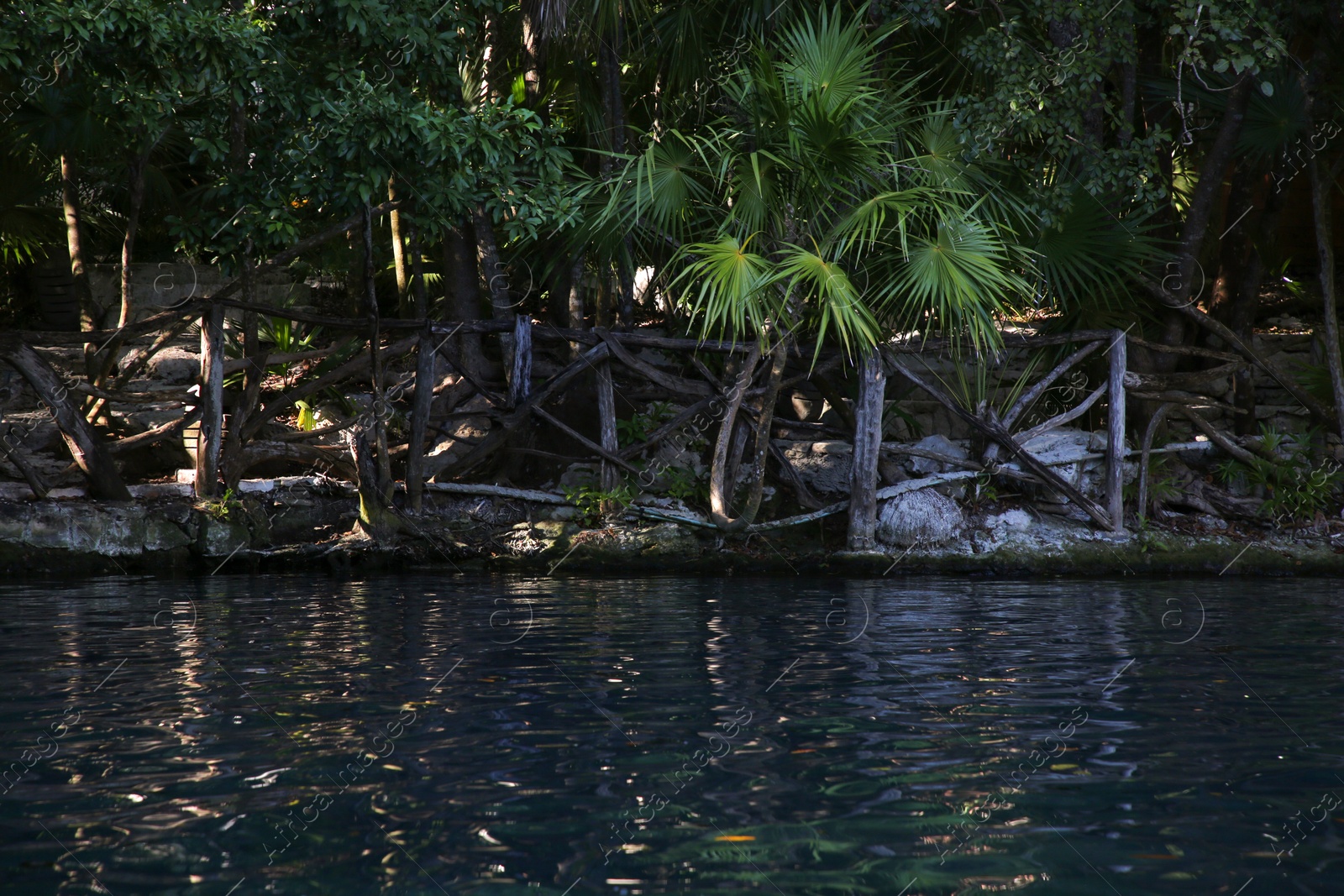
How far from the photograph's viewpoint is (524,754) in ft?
13.5

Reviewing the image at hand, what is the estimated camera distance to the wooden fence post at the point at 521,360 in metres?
11.1

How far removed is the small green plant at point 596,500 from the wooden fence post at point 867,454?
2.04 metres

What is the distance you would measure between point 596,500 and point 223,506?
Answer: 3.26m

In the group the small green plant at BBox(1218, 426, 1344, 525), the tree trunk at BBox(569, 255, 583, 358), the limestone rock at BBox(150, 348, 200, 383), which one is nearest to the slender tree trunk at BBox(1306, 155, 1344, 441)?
the small green plant at BBox(1218, 426, 1344, 525)

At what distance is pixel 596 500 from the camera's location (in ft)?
34.7

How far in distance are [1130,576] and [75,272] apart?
10.8 meters

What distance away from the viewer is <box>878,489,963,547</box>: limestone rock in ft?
33.8

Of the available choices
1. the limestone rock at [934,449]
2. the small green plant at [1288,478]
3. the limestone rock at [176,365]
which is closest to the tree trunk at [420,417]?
the limestone rock at [176,365]

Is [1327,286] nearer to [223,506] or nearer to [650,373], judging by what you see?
[650,373]

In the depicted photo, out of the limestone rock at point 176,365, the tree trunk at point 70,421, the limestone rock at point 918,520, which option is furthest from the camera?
the limestone rock at point 176,365

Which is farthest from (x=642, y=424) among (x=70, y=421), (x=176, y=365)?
(x=176, y=365)

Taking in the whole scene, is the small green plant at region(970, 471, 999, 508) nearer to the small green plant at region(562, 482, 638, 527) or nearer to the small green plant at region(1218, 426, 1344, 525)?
the small green plant at region(1218, 426, 1344, 525)

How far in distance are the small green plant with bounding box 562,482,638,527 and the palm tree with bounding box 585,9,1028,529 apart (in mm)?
1807

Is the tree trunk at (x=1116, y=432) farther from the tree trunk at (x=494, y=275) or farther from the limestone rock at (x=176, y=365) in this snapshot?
the limestone rock at (x=176, y=365)
